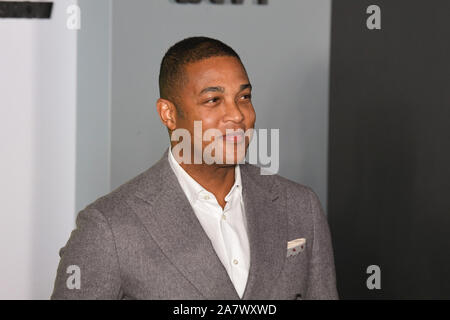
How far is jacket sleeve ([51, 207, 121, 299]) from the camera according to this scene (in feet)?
4.10

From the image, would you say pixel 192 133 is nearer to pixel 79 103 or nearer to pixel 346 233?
pixel 79 103

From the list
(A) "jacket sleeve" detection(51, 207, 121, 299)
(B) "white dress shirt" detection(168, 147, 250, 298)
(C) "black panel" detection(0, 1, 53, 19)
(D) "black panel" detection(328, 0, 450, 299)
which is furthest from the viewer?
(C) "black panel" detection(0, 1, 53, 19)

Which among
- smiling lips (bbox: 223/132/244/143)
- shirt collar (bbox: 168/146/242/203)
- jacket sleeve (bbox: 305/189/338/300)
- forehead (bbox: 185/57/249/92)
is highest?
forehead (bbox: 185/57/249/92)

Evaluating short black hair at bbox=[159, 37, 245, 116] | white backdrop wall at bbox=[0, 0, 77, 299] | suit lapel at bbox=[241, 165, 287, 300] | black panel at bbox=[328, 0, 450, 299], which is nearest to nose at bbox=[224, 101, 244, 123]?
short black hair at bbox=[159, 37, 245, 116]

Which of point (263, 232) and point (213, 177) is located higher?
point (213, 177)

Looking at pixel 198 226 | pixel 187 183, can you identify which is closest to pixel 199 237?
pixel 198 226

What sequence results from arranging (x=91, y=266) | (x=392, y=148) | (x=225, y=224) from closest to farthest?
1. (x=91, y=266)
2. (x=225, y=224)
3. (x=392, y=148)

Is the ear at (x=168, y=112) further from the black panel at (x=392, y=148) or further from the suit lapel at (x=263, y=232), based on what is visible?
the black panel at (x=392, y=148)

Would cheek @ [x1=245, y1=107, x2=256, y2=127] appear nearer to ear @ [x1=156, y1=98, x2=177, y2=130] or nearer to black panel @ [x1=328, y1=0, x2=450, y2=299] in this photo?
ear @ [x1=156, y1=98, x2=177, y2=130]

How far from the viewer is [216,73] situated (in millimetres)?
1289

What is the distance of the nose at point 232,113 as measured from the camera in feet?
4.16

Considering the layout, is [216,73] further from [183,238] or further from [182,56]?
[183,238]

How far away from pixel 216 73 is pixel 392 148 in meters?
1.16

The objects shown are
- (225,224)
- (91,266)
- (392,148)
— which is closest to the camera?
(91,266)
